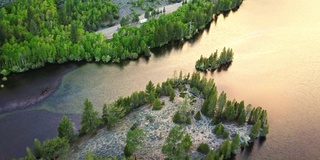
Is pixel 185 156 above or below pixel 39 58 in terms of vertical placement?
below

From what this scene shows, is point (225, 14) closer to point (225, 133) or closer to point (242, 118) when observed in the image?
point (242, 118)

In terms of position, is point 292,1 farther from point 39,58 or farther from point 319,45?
point 39,58

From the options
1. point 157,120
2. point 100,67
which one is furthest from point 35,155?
point 100,67

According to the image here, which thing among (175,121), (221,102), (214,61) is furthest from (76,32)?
(221,102)

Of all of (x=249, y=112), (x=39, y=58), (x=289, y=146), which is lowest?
(x=289, y=146)

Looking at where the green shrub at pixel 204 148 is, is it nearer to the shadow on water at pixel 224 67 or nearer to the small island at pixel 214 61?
the small island at pixel 214 61

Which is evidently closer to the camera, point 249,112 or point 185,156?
point 185,156

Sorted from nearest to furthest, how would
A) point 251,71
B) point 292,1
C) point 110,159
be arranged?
point 110,159 < point 251,71 < point 292,1
